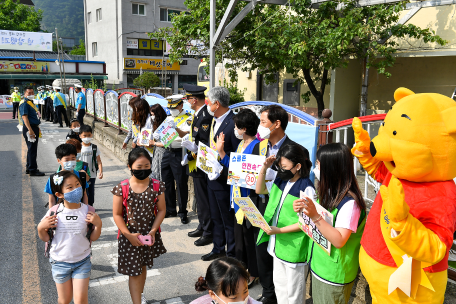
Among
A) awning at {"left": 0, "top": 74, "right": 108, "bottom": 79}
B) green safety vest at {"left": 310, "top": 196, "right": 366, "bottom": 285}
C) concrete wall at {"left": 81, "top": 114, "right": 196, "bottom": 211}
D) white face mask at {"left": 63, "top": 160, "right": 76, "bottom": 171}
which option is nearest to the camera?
green safety vest at {"left": 310, "top": 196, "right": 366, "bottom": 285}

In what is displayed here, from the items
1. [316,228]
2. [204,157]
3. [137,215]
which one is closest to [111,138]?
[204,157]

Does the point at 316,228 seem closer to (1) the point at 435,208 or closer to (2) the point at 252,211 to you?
(2) the point at 252,211

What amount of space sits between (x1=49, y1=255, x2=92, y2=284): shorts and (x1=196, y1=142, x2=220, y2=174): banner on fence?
1.70 meters

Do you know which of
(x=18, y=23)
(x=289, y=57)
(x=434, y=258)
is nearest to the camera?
(x=434, y=258)

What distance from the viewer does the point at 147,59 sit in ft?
111

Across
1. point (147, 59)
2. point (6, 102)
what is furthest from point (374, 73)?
point (147, 59)

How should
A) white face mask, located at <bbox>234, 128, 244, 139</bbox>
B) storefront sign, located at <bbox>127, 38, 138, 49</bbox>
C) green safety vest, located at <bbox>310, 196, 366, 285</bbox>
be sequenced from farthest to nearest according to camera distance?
storefront sign, located at <bbox>127, 38, 138, 49</bbox> → white face mask, located at <bbox>234, 128, 244, 139</bbox> → green safety vest, located at <bbox>310, 196, 366, 285</bbox>

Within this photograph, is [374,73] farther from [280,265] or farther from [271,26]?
[280,265]

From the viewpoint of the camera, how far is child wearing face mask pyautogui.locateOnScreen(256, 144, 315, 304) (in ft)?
9.31

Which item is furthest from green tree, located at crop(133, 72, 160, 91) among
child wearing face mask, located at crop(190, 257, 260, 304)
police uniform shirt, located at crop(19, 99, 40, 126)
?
child wearing face mask, located at crop(190, 257, 260, 304)

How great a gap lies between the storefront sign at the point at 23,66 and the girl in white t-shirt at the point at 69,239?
1197 inches

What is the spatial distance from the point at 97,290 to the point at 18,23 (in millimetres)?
43006

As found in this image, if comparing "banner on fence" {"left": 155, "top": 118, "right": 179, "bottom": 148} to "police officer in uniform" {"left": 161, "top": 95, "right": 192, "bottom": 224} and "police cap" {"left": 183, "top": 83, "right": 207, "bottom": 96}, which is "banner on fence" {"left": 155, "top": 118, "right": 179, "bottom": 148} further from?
"police cap" {"left": 183, "top": 83, "right": 207, "bottom": 96}

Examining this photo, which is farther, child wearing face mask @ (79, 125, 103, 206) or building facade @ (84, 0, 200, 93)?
building facade @ (84, 0, 200, 93)
